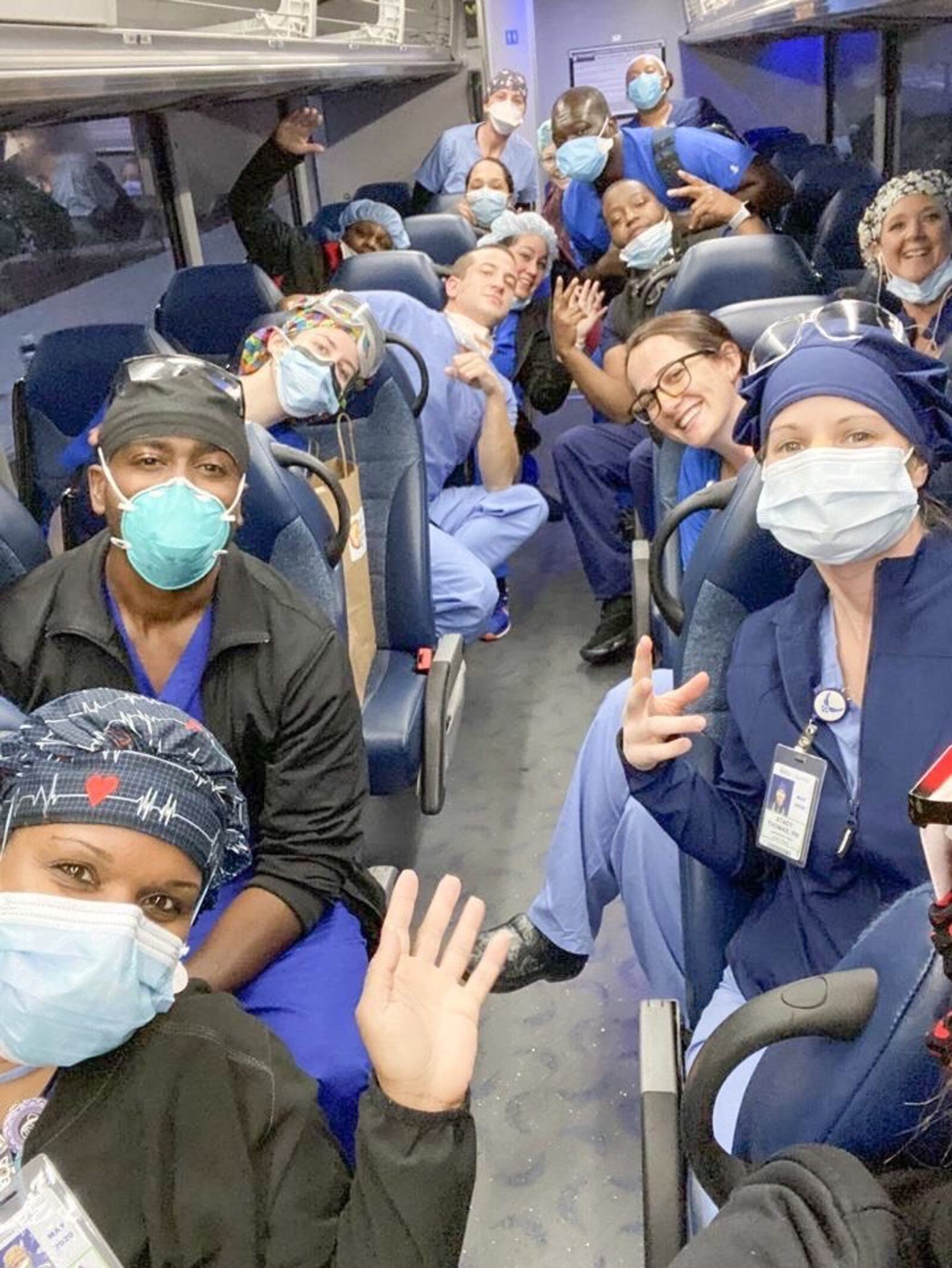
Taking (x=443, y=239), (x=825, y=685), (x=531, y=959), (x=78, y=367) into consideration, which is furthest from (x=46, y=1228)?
(x=443, y=239)

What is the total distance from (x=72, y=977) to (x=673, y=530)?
1.24 m

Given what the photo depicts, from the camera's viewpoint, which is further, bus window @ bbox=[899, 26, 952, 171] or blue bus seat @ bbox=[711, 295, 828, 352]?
bus window @ bbox=[899, 26, 952, 171]

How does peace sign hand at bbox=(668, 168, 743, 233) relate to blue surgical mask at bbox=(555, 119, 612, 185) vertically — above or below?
below

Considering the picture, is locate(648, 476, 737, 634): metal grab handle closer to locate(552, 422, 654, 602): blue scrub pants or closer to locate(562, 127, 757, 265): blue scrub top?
locate(552, 422, 654, 602): blue scrub pants

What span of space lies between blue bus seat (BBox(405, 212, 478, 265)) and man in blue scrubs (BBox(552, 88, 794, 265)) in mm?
473

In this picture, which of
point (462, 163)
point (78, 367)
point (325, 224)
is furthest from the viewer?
point (462, 163)

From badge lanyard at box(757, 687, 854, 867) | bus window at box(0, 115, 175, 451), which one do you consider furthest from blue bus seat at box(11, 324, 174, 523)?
badge lanyard at box(757, 687, 854, 867)

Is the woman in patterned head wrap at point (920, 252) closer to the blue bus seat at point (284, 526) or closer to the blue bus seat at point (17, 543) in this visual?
the blue bus seat at point (284, 526)

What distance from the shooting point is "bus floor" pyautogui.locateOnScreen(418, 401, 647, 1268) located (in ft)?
5.88

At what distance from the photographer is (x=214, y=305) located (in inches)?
132

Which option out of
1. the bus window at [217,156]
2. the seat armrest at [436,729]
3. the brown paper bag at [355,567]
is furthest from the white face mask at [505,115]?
the seat armrest at [436,729]

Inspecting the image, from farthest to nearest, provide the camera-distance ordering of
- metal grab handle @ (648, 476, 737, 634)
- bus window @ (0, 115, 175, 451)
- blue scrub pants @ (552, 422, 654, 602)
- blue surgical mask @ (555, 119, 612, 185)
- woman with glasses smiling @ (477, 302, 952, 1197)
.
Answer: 1. blue surgical mask @ (555, 119, 612, 185)
2. blue scrub pants @ (552, 422, 654, 602)
3. bus window @ (0, 115, 175, 451)
4. metal grab handle @ (648, 476, 737, 634)
5. woman with glasses smiling @ (477, 302, 952, 1197)

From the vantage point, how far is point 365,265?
3680mm

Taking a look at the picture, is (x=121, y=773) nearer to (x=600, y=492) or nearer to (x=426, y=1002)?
(x=426, y=1002)
